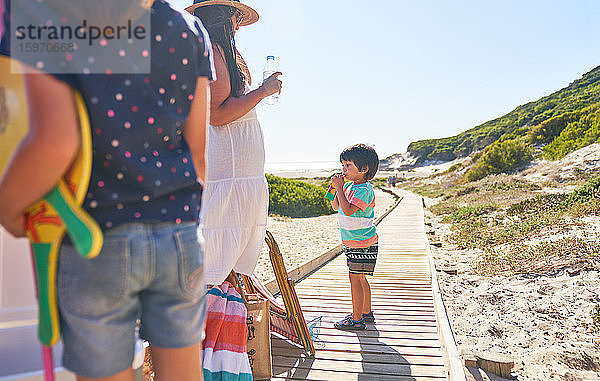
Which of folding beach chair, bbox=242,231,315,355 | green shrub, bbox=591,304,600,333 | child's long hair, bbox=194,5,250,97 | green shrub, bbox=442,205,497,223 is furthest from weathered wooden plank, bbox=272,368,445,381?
green shrub, bbox=442,205,497,223

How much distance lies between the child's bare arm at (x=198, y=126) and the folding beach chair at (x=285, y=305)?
1472 millimetres

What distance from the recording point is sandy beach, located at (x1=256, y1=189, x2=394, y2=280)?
7.43 meters

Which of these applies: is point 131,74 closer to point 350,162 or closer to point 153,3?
point 153,3

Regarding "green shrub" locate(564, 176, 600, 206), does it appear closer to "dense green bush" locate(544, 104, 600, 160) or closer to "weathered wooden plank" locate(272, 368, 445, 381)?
"weathered wooden plank" locate(272, 368, 445, 381)

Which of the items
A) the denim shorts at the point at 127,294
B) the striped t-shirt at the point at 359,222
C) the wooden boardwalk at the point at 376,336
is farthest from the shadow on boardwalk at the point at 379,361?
the denim shorts at the point at 127,294

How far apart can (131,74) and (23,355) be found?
2.91ft

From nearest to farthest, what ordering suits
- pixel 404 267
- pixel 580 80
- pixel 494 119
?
1. pixel 404 267
2. pixel 580 80
3. pixel 494 119

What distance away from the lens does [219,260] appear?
2.27 m

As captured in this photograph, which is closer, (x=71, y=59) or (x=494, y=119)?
(x=71, y=59)

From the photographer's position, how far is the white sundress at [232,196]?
2287 millimetres

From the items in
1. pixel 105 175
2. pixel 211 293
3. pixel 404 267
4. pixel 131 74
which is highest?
pixel 131 74

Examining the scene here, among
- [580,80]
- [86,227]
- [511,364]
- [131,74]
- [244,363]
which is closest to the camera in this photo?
[86,227]

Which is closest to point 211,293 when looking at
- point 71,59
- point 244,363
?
point 244,363

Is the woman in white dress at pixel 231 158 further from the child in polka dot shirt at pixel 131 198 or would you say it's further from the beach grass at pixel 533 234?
the beach grass at pixel 533 234
